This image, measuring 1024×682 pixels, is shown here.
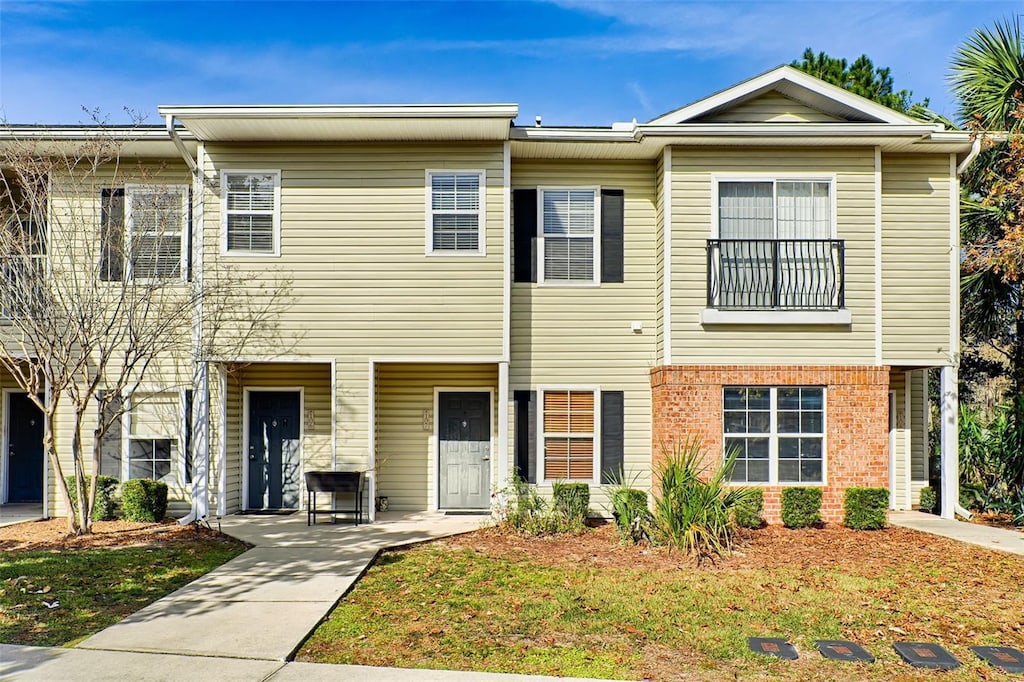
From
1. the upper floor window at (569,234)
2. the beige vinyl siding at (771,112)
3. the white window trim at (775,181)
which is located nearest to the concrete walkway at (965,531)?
the white window trim at (775,181)

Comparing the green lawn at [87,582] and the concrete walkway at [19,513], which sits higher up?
the green lawn at [87,582]

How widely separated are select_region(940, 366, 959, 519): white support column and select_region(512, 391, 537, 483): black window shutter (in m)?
6.71

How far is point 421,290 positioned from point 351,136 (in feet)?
8.68

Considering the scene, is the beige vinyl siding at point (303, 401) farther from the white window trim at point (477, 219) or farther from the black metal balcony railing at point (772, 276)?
the black metal balcony railing at point (772, 276)

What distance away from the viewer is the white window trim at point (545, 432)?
13.3 meters

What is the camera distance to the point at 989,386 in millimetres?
21875

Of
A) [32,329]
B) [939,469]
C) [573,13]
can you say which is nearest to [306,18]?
[573,13]

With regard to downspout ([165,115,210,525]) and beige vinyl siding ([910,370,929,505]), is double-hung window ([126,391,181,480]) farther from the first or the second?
beige vinyl siding ([910,370,929,505])

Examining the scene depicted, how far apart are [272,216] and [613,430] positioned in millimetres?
6574

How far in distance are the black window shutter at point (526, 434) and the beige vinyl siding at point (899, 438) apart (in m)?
6.43

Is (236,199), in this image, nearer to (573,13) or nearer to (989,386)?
(573,13)

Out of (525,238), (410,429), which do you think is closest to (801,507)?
(525,238)

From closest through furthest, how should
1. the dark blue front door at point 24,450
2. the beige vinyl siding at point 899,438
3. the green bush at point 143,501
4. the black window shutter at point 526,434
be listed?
the green bush at point 143,501, the black window shutter at point 526,434, the beige vinyl siding at point 899,438, the dark blue front door at point 24,450

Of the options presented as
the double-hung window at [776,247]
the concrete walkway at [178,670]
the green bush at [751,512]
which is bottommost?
the concrete walkway at [178,670]
